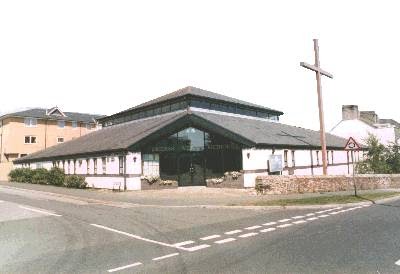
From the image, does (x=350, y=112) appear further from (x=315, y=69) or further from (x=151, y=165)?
(x=151, y=165)

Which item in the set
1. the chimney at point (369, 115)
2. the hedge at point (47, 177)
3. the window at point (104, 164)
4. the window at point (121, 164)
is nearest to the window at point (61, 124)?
the hedge at point (47, 177)

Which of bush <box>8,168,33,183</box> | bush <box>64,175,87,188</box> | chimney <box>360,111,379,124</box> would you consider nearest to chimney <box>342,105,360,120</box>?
chimney <box>360,111,379,124</box>

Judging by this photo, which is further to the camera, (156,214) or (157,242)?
(156,214)

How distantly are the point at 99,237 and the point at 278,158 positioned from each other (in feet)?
64.7

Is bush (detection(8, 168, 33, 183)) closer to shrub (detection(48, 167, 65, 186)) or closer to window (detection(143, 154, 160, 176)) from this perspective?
shrub (detection(48, 167, 65, 186))

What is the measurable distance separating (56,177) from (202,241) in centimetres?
2630

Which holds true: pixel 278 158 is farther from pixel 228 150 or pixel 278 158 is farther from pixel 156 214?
pixel 156 214

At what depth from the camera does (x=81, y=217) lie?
14.5m

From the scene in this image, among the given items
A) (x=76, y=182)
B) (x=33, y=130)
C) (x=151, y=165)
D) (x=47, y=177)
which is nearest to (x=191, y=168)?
(x=151, y=165)

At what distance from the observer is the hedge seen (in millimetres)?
29453

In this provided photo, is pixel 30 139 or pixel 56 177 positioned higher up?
pixel 30 139

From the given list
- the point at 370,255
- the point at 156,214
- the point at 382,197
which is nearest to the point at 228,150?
the point at 382,197

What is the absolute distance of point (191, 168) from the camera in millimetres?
27781

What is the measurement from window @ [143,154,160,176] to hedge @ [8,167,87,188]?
21.4 ft
